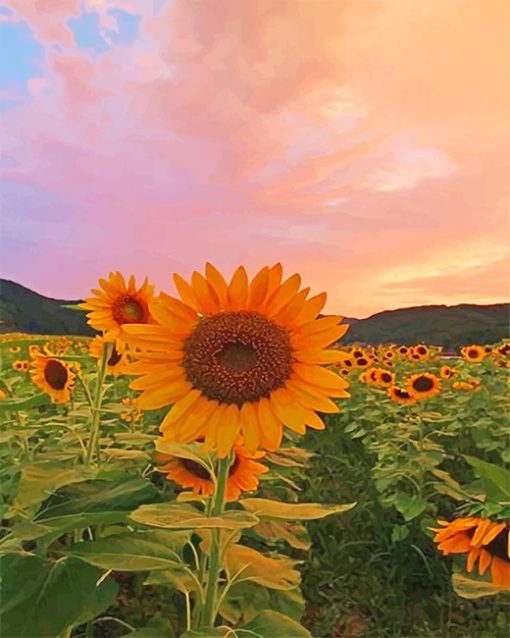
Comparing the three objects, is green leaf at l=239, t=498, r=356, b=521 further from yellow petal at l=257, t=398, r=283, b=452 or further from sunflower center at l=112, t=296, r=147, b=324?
sunflower center at l=112, t=296, r=147, b=324

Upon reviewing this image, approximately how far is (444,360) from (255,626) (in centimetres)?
191

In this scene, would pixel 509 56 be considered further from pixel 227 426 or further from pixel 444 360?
pixel 444 360

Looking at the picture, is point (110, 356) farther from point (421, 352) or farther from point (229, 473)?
point (421, 352)

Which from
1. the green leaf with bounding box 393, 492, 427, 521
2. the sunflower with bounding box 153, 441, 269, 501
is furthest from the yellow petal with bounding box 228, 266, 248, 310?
the green leaf with bounding box 393, 492, 427, 521

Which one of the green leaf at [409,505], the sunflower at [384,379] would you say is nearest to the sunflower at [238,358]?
the green leaf at [409,505]

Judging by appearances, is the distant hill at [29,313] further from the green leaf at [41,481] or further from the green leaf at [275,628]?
the green leaf at [275,628]

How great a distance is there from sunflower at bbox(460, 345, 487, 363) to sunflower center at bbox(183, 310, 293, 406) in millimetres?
1778

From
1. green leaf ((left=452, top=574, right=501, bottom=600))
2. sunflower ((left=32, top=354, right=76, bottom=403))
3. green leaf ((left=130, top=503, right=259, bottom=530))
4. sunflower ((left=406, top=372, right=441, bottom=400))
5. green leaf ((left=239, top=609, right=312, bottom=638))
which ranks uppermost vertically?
sunflower ((left=32, top=354, right=76, bottom=403))

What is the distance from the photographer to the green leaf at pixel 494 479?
538mm

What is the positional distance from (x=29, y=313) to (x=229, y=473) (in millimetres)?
637

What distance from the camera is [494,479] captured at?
55 centimetres

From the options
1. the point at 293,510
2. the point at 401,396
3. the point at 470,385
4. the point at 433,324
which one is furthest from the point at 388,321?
the point at 293,510

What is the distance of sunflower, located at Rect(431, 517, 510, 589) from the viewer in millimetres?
720

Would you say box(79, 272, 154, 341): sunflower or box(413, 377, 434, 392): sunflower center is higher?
box(79, 272, 154, 341): sunflower
